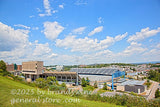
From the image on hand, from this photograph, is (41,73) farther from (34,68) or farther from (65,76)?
(65,76)

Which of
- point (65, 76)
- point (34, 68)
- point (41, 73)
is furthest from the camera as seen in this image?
point (65, 76)

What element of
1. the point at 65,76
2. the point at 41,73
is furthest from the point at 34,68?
the point at 65,76

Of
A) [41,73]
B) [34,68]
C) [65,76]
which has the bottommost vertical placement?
[65,76]

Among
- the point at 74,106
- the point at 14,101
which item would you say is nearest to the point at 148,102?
the point at 74,106

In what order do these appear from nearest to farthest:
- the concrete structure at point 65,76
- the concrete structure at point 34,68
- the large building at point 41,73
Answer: the concrete structure at point 65,76 → the large building at point 41,73 → the concrete structure at point 34,68

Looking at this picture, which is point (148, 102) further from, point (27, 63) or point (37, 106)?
point (27, 63)

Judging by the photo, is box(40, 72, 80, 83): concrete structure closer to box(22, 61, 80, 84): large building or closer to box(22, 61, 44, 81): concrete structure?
box(22, 61, 80, 84): large building

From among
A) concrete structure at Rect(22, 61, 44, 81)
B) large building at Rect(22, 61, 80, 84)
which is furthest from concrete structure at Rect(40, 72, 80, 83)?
concrete structure at Rect(22, 61, 44, 81)

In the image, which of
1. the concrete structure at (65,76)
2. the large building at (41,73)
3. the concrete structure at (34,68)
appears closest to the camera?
the concrete structure at (65,76)

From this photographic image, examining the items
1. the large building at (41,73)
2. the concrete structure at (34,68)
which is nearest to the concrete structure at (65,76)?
the large building at (41,73)

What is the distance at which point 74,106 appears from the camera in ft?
23.1

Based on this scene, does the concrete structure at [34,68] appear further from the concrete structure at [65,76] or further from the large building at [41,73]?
the concrete structure at [65,76]

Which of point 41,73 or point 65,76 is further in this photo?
point 65,76

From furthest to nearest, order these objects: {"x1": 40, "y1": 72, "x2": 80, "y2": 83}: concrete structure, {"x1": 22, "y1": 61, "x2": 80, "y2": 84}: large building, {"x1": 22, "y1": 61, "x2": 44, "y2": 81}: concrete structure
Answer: {"x1": 22, "y1": 61, "x2": 44, "y2": 81}: concrete structure < {"x1": 22, "y1": 61, "x2": 80, "y2": 84}: large building < {"x1": 40, "y1": 72, "x2": 80, "y2": 83}: concrete structure
